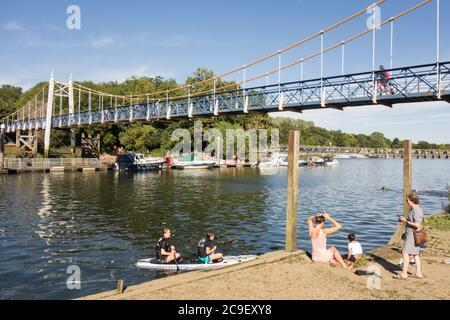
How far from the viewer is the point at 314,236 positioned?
1248cm

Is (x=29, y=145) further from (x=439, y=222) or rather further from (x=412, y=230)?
(x=412, y=230)

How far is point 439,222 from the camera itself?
64.7 feet

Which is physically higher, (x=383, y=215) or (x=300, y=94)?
(x=300, y=94)

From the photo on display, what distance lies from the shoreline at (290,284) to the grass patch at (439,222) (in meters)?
6.77

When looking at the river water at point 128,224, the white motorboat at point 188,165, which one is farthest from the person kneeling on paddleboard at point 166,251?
the white motorboat at point 188,165

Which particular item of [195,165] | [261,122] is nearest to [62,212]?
[195,165]

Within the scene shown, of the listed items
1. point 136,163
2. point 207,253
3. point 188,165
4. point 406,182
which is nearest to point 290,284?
point 207,253

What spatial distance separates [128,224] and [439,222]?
15853mm

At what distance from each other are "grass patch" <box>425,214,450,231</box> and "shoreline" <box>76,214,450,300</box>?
6.77 meters

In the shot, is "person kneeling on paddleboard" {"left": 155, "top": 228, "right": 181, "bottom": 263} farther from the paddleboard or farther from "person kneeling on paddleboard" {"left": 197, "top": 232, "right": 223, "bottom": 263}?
"person kneeling on paddleboard" {"left": 197, "top": 232, "right": 223, "bottom": 263}
